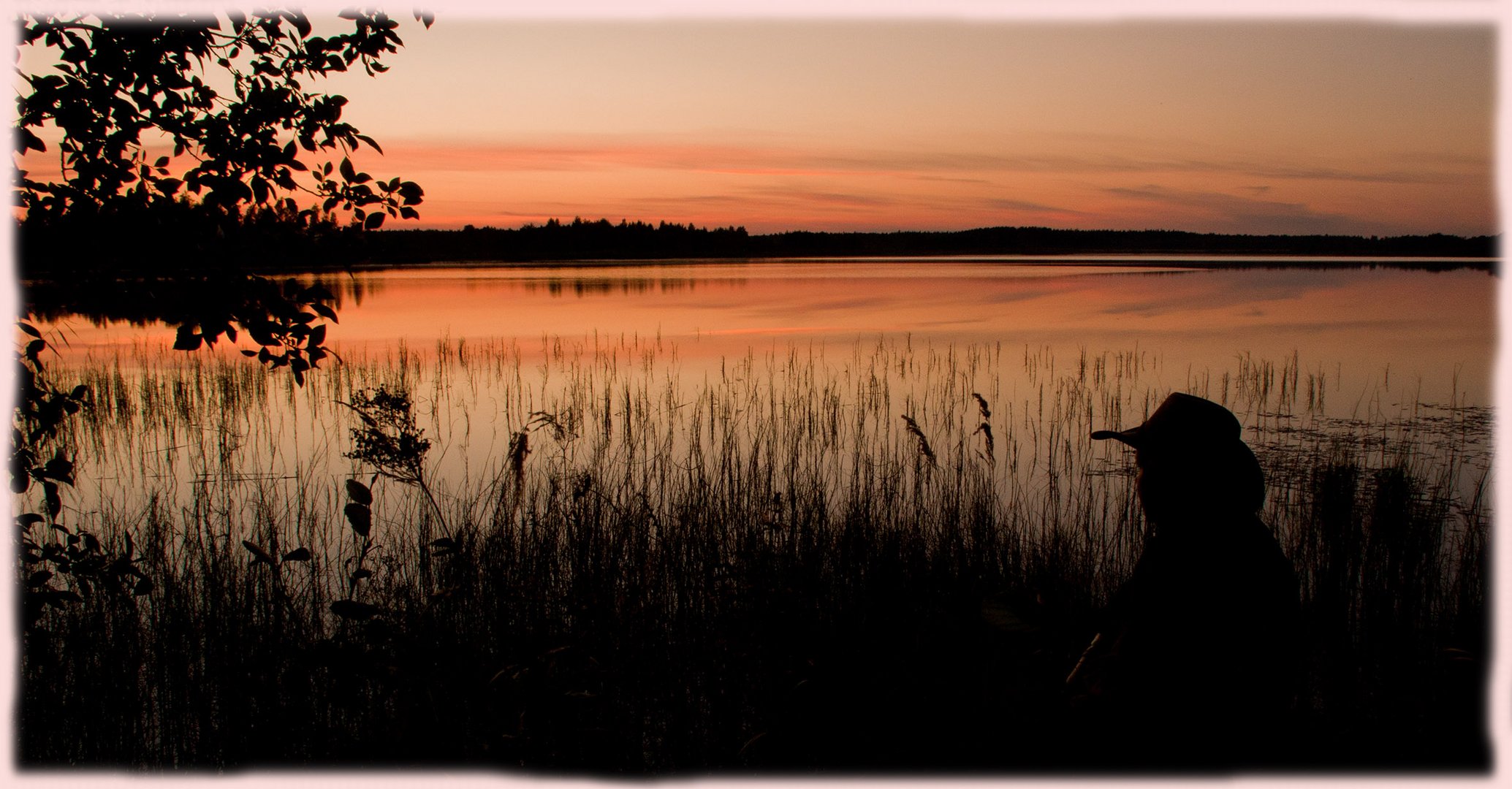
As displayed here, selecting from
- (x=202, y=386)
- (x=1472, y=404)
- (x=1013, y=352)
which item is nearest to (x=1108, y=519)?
(x=1472, y=404)

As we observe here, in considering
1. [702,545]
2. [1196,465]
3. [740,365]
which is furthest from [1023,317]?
[1196,465]

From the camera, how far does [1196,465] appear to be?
7.64 feet

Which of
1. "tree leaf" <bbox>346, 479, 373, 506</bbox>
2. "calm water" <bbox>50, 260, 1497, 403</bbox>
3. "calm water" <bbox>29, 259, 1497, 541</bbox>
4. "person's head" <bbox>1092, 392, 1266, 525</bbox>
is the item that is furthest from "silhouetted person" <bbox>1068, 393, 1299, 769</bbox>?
"calm water" <bbox>50, 260, 1497, 403</bbox>

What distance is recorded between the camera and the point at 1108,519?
7.23 meters

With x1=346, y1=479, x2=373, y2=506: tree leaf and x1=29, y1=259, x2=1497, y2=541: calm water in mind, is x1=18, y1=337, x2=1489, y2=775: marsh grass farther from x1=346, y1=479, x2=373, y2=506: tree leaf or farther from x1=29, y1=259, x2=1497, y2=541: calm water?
x1=346, y1=479, x2=373, y2=506: tree leaf

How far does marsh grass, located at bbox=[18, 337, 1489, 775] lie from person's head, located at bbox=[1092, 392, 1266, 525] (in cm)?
35

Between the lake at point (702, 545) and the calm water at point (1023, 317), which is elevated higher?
the calm water at point (1023, 317)

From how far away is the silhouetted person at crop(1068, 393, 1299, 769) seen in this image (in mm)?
2238

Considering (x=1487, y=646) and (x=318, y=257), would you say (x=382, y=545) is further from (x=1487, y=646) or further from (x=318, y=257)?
(x=1487, y=646)

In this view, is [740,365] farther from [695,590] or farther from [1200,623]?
[1200,623]

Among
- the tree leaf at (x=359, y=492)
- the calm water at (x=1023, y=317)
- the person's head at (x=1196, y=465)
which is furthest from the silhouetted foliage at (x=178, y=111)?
the calm water at (x=1023, y=317)

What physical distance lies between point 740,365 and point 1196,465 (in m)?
12.4

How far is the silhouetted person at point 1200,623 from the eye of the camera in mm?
2238

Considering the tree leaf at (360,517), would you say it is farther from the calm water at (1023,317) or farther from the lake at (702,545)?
the calm water at (1023,317)
